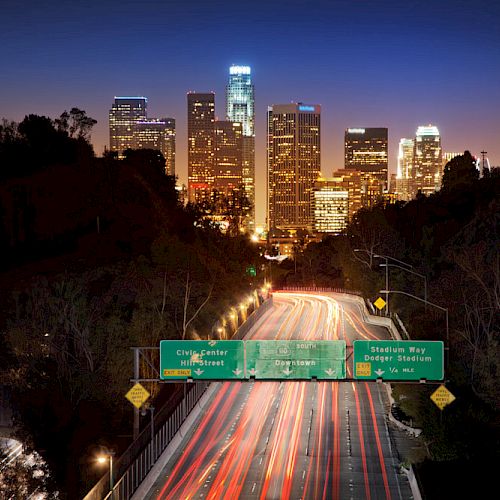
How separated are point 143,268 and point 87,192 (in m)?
26.7

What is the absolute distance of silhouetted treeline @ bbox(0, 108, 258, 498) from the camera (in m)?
46.0

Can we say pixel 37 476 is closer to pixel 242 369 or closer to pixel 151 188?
pixel 242 369

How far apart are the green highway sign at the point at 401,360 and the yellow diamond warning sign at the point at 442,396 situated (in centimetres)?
124

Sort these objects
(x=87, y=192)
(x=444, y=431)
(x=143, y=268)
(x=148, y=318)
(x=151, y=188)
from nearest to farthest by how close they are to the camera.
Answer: (x=444, y=431), (x=148, y=318), (x=143, y=268), (x=87, y=192), (x=151, y=188)

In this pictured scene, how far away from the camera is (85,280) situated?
61.9 meters

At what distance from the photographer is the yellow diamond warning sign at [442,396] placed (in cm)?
3334

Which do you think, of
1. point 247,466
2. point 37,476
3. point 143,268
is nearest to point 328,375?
point 247,466

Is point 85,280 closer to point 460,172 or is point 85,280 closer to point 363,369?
point 363,369

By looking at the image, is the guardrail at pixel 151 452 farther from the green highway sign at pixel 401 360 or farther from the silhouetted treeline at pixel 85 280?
the green highway sign at pixel 401 360

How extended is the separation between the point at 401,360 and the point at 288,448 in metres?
8.11

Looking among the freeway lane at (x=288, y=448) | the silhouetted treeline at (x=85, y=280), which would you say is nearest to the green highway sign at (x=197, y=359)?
the freeway lane at (x=288, y=448)

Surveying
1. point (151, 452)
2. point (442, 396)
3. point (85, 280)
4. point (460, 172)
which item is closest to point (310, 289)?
point (460, 172)

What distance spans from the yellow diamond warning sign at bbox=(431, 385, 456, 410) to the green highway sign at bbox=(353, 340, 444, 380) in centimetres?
124

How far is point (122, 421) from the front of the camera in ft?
162
